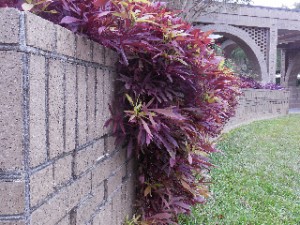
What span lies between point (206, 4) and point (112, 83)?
10.2 meters

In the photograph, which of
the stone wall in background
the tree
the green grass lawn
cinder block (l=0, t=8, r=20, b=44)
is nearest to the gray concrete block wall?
cinder block (l=0, t=8, r=20, b=44)

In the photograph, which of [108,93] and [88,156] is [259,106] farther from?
[88,156]

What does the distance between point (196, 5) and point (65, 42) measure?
9780mm

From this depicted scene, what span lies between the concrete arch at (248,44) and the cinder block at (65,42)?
13040 millimetres

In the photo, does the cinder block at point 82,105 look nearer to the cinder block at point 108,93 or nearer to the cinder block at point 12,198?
the cinder block at point 108,93

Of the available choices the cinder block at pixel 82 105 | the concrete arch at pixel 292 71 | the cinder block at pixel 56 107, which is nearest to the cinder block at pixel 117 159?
the cinder block at pixel 82 105

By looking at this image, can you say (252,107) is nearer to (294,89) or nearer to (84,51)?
(84,51)

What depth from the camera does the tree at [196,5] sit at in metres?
9.87

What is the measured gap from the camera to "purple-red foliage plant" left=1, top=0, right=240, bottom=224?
5.80ft

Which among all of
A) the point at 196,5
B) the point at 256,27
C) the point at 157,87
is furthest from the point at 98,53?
the point at 256,27

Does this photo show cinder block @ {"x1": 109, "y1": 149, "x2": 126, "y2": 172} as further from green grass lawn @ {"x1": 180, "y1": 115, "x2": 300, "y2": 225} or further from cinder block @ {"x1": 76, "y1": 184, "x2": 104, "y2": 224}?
green grass lawn @ {"x1": 180, "y1": 115, "x2": 300, "y2": 225}

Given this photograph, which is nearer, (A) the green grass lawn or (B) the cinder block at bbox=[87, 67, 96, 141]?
(B) the cinder block at bbox=[87, 67, 96, 141]

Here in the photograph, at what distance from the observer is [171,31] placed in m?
2.01

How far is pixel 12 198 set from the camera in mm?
1112
